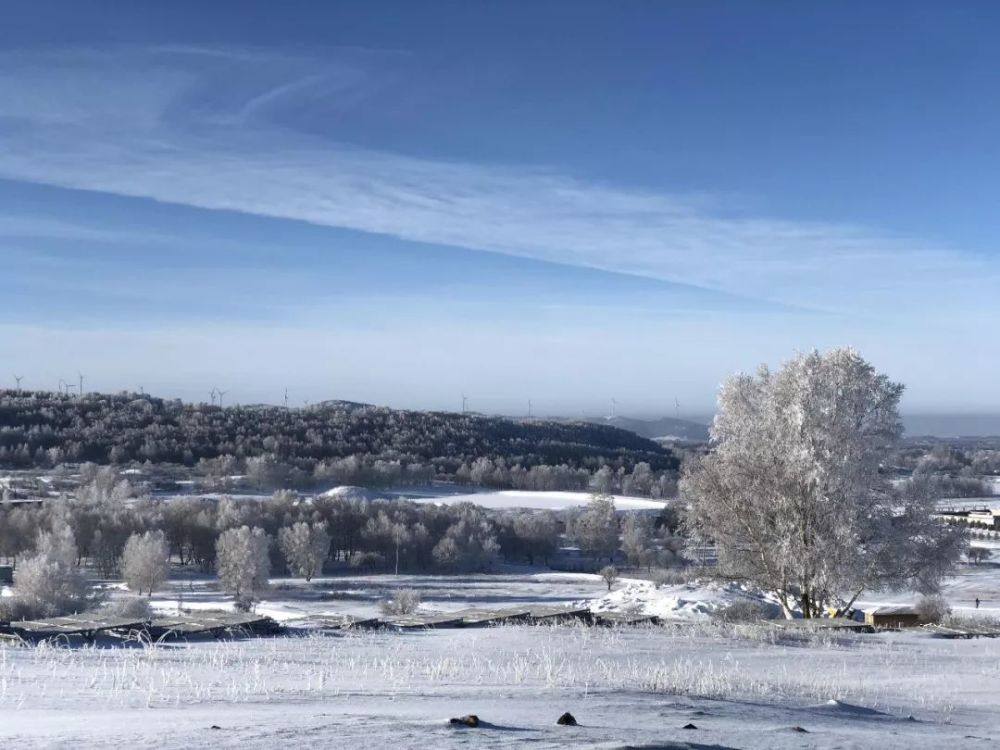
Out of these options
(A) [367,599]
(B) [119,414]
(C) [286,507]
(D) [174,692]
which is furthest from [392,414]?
(D) [174,692]

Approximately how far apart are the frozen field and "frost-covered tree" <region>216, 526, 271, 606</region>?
3846cm

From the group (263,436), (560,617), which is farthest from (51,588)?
(263,436)

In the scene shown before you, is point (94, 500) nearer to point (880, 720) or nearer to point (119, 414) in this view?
point (119, 414)

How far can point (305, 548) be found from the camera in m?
63.4

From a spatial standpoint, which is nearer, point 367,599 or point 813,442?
point 813,442

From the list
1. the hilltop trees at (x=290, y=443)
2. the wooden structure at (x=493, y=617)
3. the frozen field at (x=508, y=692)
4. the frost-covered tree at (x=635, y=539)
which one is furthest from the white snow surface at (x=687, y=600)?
the hilltop trees at (x=290, y=443)

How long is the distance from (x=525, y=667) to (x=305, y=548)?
54.3 metres

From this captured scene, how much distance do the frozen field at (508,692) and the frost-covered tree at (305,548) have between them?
49743 millimetres

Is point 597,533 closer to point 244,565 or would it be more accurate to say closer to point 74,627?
point 244,565

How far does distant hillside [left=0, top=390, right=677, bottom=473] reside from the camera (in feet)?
399

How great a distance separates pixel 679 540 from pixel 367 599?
3574 cm

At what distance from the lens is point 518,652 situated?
42.2 ft

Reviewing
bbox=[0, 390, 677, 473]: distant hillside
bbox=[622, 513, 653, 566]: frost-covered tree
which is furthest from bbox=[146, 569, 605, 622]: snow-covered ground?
bbox=[0, 390, 677, 473]: distant hillside

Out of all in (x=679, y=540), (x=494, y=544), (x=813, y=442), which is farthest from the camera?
(x=679, y=540)
